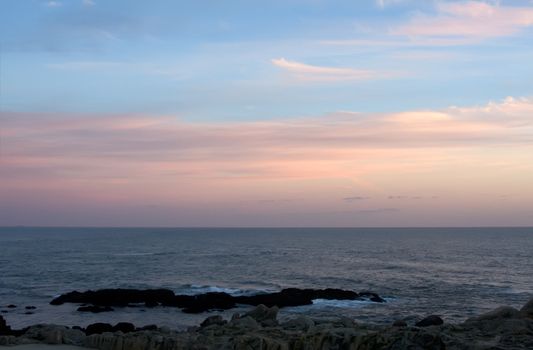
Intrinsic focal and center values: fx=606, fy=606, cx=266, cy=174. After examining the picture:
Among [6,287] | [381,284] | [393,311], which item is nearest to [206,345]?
[393,311]

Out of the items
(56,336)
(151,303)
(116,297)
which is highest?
(56,336)

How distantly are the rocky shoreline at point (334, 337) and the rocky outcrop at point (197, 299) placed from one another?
19.2m

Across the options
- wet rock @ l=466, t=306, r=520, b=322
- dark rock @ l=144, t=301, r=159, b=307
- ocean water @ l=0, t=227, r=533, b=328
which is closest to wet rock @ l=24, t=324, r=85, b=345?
ocean water @ l=0, t=227, r=533, b=328

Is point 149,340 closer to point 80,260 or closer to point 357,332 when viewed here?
point 357,332

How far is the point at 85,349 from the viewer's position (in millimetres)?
22578

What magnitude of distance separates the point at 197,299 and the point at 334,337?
94.4 ft

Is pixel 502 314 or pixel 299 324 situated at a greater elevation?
pixel 502 314

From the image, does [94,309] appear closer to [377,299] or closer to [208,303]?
[208,303]

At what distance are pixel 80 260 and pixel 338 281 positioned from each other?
48.8m

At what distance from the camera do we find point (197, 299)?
4481 cm

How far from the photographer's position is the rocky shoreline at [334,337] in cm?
1588

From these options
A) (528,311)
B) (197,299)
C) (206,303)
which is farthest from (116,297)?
(528,311)

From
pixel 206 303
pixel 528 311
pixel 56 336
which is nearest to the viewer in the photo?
pixel 528 311

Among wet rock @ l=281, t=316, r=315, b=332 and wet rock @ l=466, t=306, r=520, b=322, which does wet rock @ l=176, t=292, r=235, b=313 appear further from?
wet rock @ l=466, t=306, r=520, b=322
